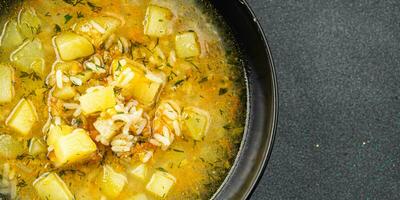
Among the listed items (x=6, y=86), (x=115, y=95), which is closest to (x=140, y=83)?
(x=115, y=95)

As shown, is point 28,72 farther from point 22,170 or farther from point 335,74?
point 335,74

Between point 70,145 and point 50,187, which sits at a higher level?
point 70,145

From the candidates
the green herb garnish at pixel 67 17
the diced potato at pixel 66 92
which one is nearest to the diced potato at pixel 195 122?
the diced potato at pixel 66 92

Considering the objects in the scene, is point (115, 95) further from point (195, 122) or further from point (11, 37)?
point (11, 37)

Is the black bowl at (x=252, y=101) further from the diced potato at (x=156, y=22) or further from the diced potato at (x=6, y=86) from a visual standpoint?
the diced potato at (x=6, y=86)

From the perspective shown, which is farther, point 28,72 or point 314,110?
point 314,110

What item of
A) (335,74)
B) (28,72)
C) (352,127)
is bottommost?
(352,127)

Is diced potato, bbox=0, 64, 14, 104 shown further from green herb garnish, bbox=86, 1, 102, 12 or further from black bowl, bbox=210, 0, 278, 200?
black bowl, bbox=210, 0, 278, 200

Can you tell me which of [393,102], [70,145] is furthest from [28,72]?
[393,102]
